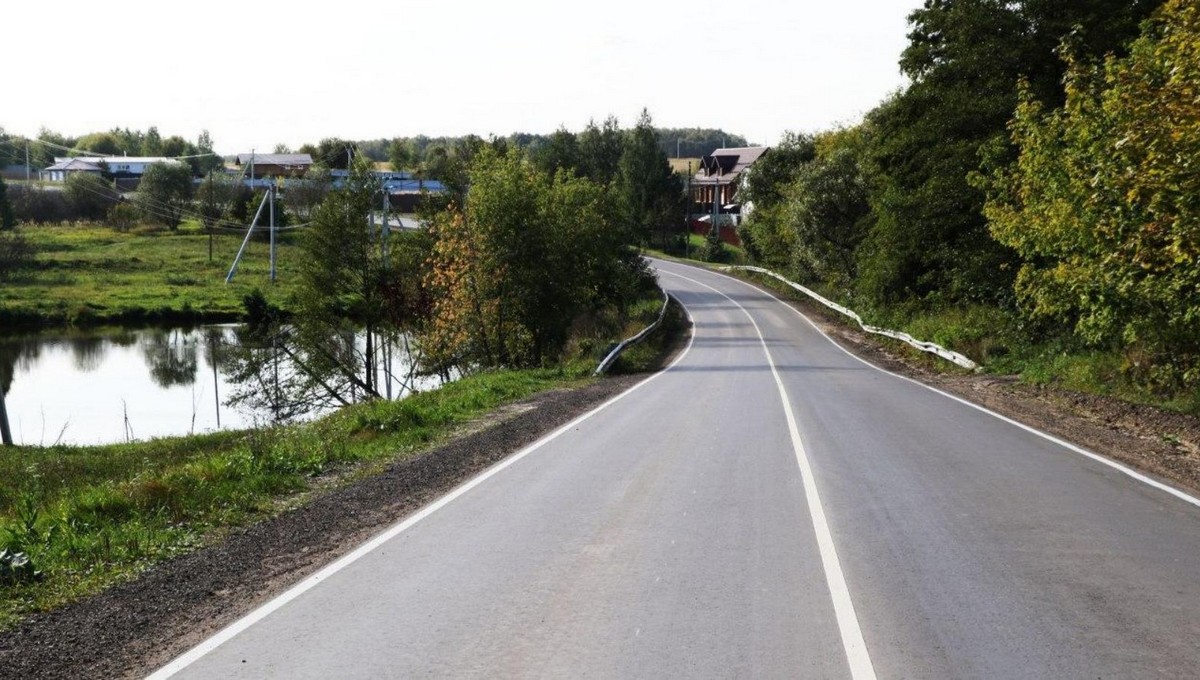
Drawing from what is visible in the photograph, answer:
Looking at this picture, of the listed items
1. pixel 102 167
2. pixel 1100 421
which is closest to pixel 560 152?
pixel 102 167

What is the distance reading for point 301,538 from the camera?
8.94m

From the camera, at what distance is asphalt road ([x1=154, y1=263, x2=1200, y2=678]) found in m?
5.65

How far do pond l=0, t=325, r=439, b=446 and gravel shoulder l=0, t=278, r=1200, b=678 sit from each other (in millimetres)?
17982

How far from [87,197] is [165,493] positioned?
365 feet

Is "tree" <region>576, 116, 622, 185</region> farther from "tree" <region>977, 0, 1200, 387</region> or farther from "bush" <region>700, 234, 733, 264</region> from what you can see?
"tree" <region>977, 0, 1200, 387</region>

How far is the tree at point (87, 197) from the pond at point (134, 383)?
187 feet

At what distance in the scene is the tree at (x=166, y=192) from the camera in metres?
106

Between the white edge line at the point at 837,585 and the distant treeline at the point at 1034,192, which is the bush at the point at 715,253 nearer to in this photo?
the distant treeline at the point at 1034,192

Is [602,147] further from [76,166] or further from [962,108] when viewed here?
[76,166]

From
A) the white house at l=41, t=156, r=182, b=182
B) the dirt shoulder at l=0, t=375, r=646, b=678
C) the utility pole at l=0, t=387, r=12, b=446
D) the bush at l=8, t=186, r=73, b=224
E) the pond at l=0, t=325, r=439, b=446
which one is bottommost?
the pond at l=0, t=325, r=439, b=446

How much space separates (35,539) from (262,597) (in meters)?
3.42

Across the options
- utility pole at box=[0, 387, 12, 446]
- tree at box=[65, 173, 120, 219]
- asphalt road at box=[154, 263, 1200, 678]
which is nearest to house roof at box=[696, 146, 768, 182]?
tree at box=[65, 173, 120, 219]

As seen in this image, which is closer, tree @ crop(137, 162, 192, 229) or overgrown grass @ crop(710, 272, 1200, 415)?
overgrown grass @ crop(710, 272, 1200, 415)

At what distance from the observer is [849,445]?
13.7 m
